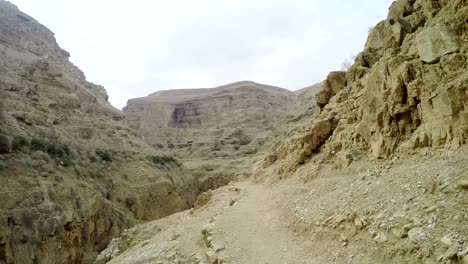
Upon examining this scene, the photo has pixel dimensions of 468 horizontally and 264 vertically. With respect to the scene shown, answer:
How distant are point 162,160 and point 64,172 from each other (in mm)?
14313

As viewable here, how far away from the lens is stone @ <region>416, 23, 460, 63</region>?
10023mm

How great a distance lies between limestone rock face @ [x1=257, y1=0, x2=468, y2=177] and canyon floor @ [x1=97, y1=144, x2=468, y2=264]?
62 centimetres

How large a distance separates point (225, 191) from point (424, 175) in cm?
1246

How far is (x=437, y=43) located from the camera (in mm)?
10406

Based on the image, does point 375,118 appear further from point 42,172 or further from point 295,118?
point 295,118

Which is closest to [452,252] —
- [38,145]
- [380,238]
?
[380,238]

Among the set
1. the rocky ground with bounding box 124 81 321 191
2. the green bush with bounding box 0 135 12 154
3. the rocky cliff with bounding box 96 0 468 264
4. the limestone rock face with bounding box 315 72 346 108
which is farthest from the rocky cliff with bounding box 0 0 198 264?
the limestone rock face with bounding box 315 72 346 108

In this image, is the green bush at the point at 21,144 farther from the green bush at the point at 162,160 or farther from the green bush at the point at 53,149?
the green bush at the point at 162,160

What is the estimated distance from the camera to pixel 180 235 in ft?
41.4

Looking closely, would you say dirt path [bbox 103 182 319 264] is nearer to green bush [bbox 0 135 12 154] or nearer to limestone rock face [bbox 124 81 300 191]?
green bush [bbox 0 135 12 154]

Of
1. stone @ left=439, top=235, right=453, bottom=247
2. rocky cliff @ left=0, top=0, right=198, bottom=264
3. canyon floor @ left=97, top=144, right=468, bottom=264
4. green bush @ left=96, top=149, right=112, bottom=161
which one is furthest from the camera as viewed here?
green bush @ left=96, top=149, right=112, bottom=161

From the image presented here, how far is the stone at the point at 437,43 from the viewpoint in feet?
32.9

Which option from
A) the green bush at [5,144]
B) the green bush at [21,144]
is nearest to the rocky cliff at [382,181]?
the green bush at [5,144]

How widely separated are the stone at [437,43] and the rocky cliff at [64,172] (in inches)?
Result: 782
